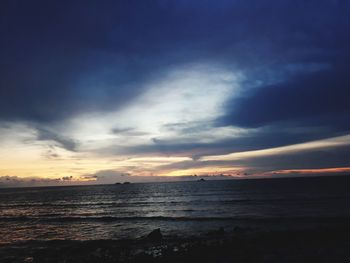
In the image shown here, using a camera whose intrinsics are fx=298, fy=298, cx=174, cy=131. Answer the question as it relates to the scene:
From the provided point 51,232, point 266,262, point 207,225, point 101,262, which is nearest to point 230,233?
point 207,225

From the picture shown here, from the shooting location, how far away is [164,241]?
27.8m

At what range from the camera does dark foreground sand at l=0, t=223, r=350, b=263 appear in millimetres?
20469

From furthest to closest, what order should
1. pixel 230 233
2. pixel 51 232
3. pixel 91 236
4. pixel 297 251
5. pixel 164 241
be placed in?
pixel 51 232 < pixel 91 236 < pixel 230 233 < pixel 164 241 < pixel 297 251

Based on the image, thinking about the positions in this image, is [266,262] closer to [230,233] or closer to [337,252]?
[337,252]

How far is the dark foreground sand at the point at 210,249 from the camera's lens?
2047cm

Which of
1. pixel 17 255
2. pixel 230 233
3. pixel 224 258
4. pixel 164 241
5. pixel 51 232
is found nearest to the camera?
pixel 224 258

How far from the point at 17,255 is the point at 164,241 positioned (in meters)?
12.6

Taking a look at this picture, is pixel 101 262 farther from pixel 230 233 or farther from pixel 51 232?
pixel 51 232

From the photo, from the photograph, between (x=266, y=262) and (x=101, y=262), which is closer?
(x=266, y=262)

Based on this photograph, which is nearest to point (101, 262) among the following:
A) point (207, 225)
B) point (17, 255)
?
point (17, 255)

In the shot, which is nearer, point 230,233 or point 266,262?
point 266,262

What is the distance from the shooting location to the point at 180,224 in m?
39.7

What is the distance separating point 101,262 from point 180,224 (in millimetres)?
→ 20410

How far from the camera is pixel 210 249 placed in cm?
2259
